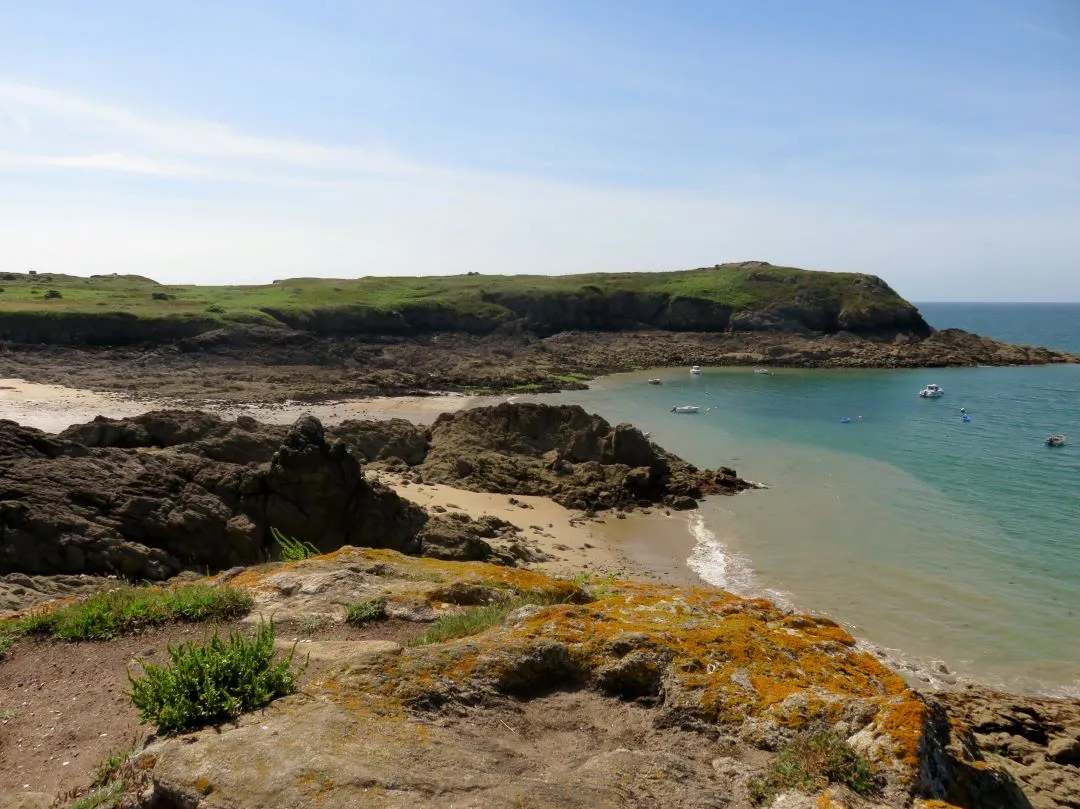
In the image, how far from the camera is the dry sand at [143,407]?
39875 millimetres

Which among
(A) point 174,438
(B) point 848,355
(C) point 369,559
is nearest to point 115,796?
(C) point 369,559

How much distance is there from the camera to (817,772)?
15.4ft

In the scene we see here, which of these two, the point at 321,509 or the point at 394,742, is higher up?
the point at 394,742

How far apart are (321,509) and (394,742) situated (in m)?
13.2

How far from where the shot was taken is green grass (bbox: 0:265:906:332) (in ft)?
235

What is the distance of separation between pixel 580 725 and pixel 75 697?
4.32 m

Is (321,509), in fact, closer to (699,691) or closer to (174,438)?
(174,438)

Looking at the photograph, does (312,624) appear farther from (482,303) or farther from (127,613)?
(482,303)

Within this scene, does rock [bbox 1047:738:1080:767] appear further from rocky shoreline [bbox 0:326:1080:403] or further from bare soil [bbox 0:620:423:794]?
rocky shoreline [bbox 0:326:1080:403]

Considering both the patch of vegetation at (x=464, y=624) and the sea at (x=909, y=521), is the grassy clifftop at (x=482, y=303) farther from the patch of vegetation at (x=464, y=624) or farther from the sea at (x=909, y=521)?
the patch of vegetation at (x=464, y=624)

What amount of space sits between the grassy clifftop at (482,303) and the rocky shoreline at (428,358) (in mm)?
3076

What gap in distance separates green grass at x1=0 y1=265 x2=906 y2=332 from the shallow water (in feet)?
114

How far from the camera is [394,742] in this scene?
15.3ft

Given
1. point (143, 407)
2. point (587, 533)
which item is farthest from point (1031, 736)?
point (143, 407)
